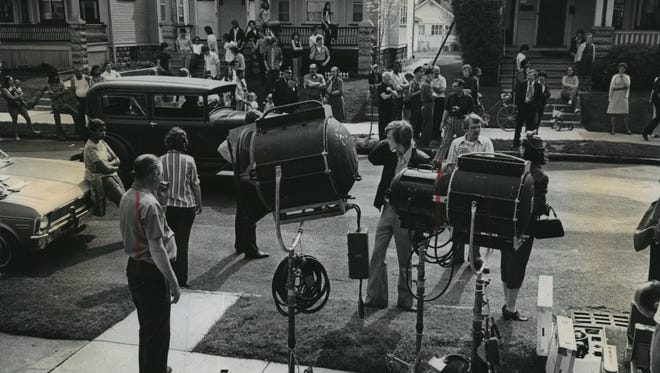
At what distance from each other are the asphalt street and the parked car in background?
0.42m

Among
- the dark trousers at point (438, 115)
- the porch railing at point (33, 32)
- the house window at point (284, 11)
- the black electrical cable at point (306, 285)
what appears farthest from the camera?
the house window at point (284, 11)

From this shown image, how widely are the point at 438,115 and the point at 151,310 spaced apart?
12.8 metres

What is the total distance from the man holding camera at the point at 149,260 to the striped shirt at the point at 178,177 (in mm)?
2107

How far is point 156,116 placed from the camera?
480 inches

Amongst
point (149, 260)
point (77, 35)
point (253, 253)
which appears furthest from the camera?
point (77, 35)

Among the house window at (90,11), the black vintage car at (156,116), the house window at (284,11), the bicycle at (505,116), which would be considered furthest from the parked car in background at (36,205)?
the house window at (284,11)

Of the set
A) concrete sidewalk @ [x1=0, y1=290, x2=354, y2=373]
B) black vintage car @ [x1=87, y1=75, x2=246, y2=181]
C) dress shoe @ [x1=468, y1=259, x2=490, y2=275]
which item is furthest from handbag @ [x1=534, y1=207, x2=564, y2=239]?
black vintage car @ [x1=87, y1=75, x2=246, y2=181]

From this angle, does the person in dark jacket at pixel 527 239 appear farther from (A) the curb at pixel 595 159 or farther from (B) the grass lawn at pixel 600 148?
(B) the grass lawn at pixel 600 148

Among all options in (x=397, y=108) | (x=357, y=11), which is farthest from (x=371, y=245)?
(x=357, y=11)

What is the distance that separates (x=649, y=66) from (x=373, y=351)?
20.3m

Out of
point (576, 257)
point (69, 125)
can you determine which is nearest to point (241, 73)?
point (69, 125)

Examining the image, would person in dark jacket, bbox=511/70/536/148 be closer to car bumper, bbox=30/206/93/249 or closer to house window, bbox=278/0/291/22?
car bumper, bbox=30/206/93/249

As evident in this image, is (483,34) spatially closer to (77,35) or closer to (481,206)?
(77,35)

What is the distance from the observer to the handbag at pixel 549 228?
21.7 ft
